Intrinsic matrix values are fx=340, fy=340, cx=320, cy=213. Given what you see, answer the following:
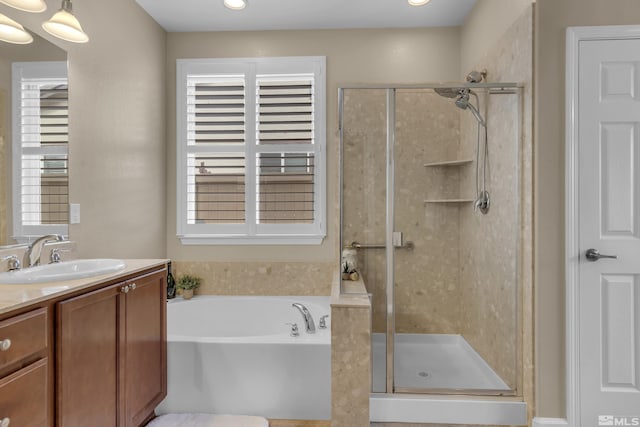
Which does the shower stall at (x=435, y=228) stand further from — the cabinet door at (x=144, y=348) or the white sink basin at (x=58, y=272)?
the white sink basin at (x=58, y=272)

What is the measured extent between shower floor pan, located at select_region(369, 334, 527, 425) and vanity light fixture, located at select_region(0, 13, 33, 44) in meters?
2.33

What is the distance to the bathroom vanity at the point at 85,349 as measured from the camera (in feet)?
3.35

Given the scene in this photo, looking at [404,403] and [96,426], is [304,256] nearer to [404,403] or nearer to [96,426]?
[404,403]

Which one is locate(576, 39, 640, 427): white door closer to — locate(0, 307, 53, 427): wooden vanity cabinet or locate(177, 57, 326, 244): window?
locate(177, 57, 326, 244): window

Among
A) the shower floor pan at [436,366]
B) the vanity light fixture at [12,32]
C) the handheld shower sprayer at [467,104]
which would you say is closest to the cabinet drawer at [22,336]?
the vanity light fixture at [12,32]

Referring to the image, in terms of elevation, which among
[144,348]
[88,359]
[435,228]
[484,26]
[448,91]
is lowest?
[144,348]

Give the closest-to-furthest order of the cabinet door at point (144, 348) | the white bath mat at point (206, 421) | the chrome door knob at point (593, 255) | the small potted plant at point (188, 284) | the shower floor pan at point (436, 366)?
the cabinet door at point (144, 348)
the chrome door knob at point (593, 255)
the white bath mat at point (206, 421)
the shower floor pan at point (436, 366)
the small potted plant at point (188, 284)

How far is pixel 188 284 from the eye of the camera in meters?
2.86

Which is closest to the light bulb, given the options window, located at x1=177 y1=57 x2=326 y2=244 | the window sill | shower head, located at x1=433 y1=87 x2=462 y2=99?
window, located at x1=177 y1=57 x2=326 y2=244

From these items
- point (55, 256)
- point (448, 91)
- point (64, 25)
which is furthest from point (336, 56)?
point (55, 256)

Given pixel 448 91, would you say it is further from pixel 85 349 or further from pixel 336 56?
pixel 85 349

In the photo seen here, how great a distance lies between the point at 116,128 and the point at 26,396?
179cm

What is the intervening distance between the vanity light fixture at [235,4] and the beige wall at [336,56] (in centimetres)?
40

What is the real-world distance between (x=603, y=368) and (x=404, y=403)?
3.30 ft
